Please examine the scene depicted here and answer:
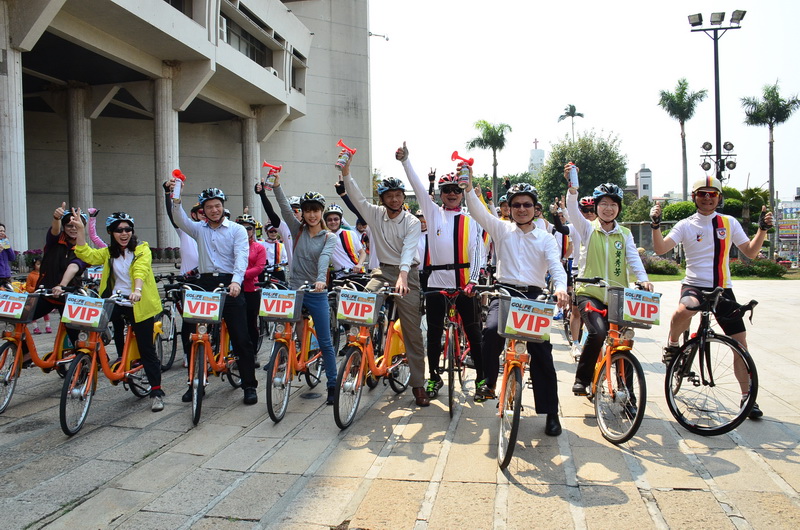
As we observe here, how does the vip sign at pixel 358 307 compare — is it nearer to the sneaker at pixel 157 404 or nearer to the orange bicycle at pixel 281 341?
the orange bicycle at pixel 281 341

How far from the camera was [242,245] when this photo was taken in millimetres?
6293

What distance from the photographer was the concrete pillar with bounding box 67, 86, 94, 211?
87.2ft

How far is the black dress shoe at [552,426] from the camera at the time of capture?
4918 millimetres

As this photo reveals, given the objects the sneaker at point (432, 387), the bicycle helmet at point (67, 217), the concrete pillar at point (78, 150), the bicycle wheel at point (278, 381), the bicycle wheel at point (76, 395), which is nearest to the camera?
the bicycle wheel at point (76, 395)

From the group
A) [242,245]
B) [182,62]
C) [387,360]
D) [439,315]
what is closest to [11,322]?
[242,245]

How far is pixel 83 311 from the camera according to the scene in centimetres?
525

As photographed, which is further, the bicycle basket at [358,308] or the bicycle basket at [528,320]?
the bicycle basket at [358,308]

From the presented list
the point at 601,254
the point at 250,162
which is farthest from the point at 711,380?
the point at 250,162

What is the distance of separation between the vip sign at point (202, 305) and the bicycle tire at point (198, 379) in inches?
10.7

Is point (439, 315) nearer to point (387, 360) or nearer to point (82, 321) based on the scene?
point (387, 360)

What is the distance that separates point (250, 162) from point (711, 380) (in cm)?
3051

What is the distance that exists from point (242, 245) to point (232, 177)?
101 ft

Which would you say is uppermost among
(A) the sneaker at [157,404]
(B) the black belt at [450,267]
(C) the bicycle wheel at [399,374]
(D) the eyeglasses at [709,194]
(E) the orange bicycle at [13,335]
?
(D) the eyeglasses at [709,194]

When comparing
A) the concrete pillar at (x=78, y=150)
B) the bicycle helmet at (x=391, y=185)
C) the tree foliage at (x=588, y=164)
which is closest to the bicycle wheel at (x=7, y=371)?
the bicycle helmet at (x=391, y=185)
